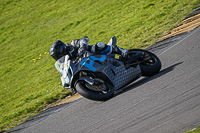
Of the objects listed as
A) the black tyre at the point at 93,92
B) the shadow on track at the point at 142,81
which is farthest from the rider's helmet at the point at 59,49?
the shadow on track at the point at 142,81

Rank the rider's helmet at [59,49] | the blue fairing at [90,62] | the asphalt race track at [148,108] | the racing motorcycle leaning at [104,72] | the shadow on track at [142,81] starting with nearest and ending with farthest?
the asphalt race track at [148,108], the racing motorcycle leaning at [104,72], the blue fairing at [90,62], the shadow on track at [142,81], the rider's helmet at [59,49]

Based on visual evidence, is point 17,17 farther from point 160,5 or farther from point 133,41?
point 133,41

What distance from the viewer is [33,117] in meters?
9.06

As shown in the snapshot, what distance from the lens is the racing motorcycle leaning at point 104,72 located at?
270 inches

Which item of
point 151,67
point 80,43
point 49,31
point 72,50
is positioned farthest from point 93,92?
point 49,31

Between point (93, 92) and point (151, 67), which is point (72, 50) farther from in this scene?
point (151, 67)

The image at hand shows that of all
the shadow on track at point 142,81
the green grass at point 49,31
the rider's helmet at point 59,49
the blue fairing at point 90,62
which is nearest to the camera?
the blue fairing at point 90,62

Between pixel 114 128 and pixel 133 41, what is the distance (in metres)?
8.14

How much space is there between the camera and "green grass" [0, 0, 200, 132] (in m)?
12.0

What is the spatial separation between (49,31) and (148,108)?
17600 millimetres

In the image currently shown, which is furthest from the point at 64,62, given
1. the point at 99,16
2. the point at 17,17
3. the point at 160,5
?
the point at 17,17

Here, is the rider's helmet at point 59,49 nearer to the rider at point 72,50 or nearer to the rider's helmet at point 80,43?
the rider at point 72,50

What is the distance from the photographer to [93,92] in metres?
6.82

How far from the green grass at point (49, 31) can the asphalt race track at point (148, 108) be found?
7.51ft
